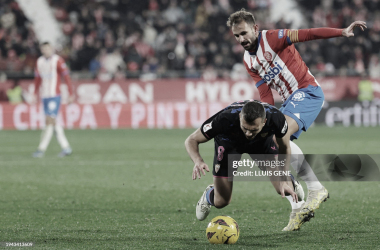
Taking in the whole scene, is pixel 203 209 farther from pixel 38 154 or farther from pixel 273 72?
pixel 38 154

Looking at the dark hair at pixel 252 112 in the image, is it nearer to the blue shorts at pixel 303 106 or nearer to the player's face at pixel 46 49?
the blue shorts at pixel 303 106

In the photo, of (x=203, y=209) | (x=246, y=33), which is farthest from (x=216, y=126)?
(x=246, y=33)

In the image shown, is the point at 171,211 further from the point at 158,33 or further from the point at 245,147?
the point at 158,33

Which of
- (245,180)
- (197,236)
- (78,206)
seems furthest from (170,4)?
(197,236)

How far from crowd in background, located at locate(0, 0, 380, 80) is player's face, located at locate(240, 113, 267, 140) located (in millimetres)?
14266

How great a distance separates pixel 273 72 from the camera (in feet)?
19.1

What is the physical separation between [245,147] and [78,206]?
2364 millimetres

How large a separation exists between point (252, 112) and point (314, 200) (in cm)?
148

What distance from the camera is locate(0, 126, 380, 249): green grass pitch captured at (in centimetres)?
479

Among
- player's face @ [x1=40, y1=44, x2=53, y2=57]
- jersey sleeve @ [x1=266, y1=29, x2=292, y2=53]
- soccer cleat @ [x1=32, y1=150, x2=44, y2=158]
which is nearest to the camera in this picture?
jersey sleeve @ [x1=266, y1=29, x2=292, y2=53]

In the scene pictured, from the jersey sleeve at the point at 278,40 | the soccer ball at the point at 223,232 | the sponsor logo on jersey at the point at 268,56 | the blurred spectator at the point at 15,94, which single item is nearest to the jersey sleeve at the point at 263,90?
the sponsor logo on jersey at the point at 268,56

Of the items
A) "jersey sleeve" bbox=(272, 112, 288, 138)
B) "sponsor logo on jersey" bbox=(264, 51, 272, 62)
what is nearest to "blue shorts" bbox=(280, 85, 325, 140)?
"sponsor logo on jersey" bbox=(264, 51, 272, 62)

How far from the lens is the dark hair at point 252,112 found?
14.6ft

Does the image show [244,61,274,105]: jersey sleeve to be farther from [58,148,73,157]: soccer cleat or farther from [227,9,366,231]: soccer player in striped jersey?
[58,148,73,157]: soccer cleat
